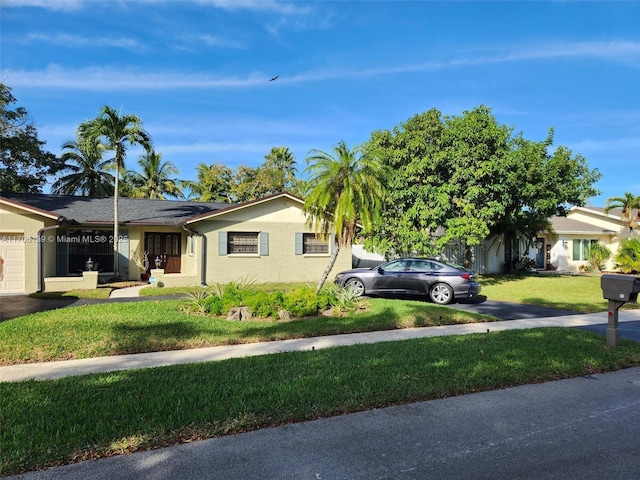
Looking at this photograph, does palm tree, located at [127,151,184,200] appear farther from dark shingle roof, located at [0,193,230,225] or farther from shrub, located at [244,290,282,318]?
shrub, located at [244,290,282,318]

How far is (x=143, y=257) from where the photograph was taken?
19.6 metres

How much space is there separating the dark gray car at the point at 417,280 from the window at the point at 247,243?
17.9 ft

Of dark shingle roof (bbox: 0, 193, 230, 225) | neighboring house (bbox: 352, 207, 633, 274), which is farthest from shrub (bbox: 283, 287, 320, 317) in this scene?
neighboring house (bbox: 352, 207, 633, 274)

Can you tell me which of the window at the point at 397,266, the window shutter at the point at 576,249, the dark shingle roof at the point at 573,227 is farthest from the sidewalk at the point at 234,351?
the window shutter at the point at 576,249

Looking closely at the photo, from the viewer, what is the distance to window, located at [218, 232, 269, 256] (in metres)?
18.3

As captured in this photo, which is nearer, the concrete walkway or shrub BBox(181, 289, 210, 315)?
shrub BBox(181, 289, 210, 315)

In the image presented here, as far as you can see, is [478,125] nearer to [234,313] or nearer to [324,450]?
[234,313]

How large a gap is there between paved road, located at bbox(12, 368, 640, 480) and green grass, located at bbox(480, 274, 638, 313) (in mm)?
9172

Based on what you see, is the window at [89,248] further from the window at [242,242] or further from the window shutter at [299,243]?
the window shutter at [299,243]

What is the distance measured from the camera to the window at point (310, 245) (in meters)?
19.2

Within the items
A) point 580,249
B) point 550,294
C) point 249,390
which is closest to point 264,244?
point 550,294

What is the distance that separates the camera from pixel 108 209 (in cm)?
1998

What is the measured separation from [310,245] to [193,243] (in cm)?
516

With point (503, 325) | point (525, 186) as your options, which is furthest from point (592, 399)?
point (525, 186)
